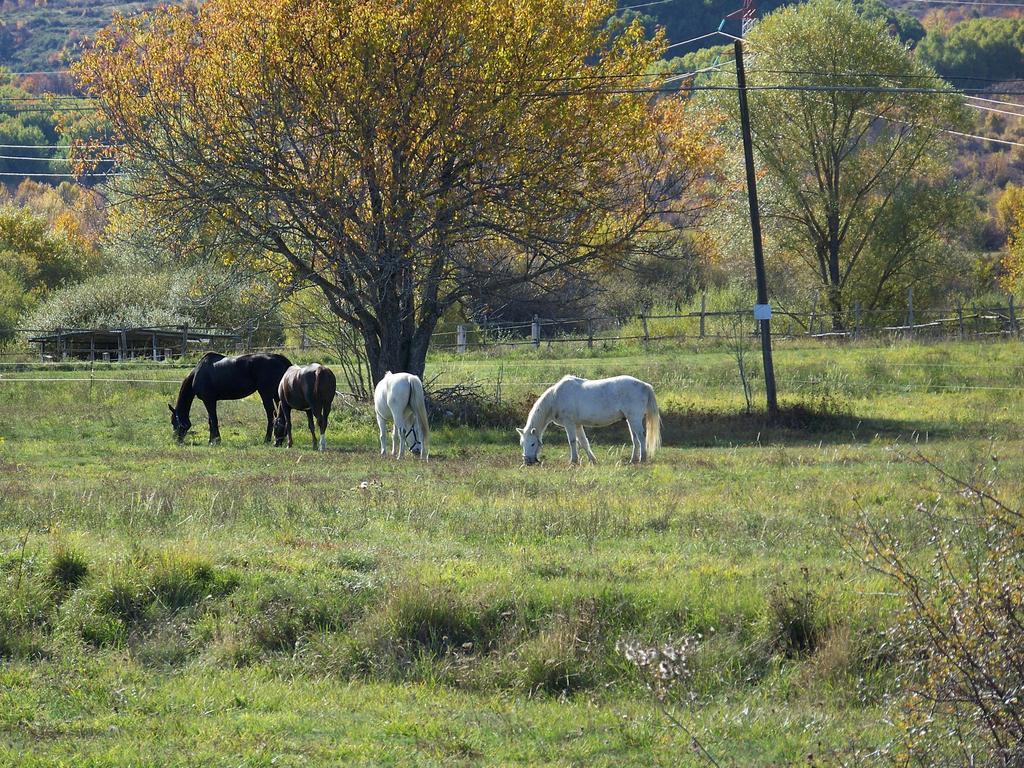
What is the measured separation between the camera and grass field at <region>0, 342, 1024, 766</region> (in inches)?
293

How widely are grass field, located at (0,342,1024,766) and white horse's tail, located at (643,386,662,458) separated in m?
2.57

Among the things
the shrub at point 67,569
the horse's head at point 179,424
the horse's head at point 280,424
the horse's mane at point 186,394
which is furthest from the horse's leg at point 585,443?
the shrub at point 67,569

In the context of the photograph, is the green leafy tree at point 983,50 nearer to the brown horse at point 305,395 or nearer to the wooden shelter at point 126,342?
the wooden shelter at point 126,342

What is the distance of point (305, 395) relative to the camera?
23.0 m

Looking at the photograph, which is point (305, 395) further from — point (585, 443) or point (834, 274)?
point (834, 274)

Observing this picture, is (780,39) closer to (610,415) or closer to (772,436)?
(772,436)

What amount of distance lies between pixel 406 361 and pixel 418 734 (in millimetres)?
19525

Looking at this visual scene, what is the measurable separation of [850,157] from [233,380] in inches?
1280

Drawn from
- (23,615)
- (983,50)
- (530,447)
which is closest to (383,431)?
(530,447)

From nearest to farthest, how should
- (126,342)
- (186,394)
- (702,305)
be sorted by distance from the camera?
1. (186,394)
2. (126,342)
3. (702,305)

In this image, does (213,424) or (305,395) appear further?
(213,424)

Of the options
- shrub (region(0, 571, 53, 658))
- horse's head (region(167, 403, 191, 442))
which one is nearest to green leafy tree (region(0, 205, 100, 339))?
horse's head (region(167, 403, 191, 442))

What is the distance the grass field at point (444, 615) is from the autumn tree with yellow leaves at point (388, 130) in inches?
345

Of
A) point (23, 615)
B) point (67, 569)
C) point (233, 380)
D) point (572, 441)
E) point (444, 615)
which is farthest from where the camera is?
point (233, 380)
